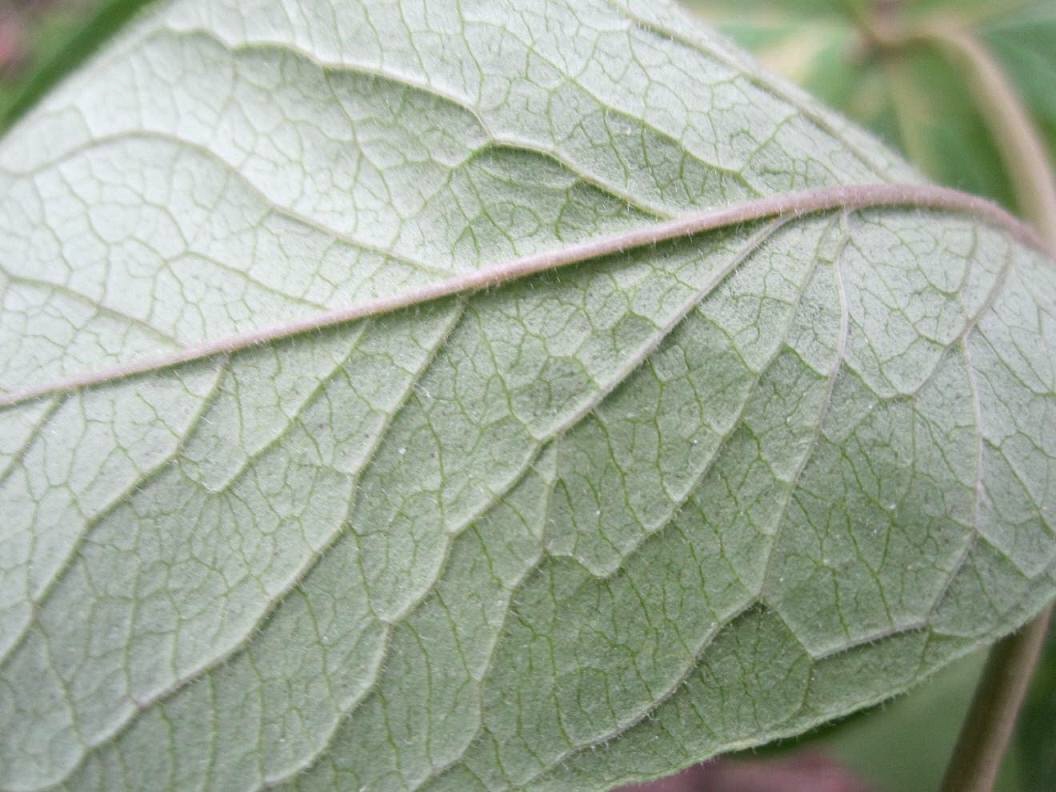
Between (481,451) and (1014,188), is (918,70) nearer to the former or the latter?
(1014,188)

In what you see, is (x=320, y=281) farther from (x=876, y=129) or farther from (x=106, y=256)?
(x=876, y=129)

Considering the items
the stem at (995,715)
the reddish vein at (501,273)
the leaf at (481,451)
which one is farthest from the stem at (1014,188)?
the reddish vein at (501,273)

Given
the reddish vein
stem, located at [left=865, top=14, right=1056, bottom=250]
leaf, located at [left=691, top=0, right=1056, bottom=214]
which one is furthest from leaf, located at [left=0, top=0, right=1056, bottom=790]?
leaf, located at [left=691, top=0, right=1056, bottom=214]

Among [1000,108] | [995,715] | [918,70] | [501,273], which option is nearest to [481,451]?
[501,273]

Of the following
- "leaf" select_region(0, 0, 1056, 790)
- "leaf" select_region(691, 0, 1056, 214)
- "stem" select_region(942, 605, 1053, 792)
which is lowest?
"stem" select_region(942, 605, 1053, 792)

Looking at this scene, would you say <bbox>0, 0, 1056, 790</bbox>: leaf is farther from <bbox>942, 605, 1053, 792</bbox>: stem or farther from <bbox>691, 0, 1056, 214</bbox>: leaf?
<bbox>691, 0, 1056, 214</bbox>: leaf
